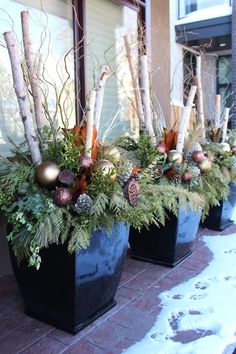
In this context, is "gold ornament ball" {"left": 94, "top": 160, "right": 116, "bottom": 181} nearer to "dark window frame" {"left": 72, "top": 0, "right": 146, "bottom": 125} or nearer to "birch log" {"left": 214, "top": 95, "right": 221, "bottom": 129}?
"dark window frame" {"left": 72, "top": 0, "right": 146, "bottom": 125}

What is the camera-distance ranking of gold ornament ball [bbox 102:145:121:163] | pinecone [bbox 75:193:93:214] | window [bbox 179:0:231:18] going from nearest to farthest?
1. pinecone [bbox 75:193:93:214]
2. gold ornament ball [bbox 102:145:121:163]
3. window [bbox 179:0:231:18]

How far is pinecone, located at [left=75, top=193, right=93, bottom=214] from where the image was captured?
1.84 m

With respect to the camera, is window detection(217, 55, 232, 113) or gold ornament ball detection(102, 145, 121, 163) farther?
window detection(217, 55, 232, 113)

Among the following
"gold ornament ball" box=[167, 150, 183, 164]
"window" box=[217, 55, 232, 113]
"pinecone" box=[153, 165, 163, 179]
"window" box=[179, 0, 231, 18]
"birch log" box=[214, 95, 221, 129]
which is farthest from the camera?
"window" box=[217, 55, 232, 113]

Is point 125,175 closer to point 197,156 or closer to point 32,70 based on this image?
point 32,70

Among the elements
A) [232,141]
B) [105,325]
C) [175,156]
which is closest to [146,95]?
[175,156]

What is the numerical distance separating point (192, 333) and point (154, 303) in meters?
0.38

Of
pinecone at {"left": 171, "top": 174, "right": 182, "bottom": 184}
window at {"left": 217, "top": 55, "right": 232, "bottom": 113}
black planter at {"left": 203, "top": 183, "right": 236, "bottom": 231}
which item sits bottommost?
black planter at {"left": 203, "top": 183, "right": 236, "bottom": 231}

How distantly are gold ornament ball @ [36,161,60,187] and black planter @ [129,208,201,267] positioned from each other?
1.15 m

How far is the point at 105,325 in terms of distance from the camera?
2.04 meters

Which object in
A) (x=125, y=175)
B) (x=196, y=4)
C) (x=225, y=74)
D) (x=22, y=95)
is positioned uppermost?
(x=196, y=4)

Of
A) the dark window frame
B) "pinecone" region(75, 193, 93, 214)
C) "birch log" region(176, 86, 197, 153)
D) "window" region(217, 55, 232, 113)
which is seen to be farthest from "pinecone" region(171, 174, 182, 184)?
"window" region(217, 55, 232, 113)

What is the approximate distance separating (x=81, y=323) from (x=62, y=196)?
699mm

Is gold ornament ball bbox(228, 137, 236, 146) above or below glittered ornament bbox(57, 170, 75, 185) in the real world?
above
